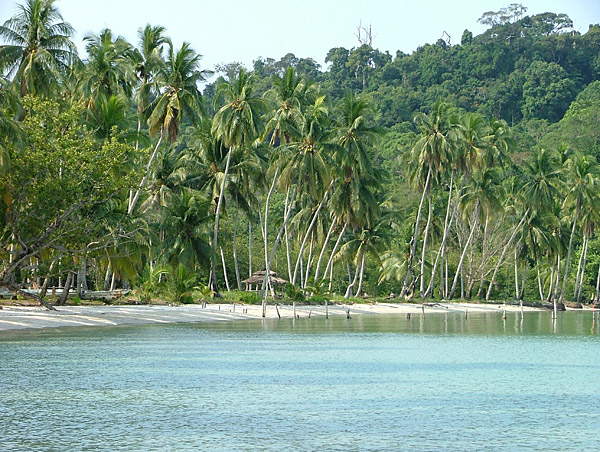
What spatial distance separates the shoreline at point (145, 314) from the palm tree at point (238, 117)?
5462mm

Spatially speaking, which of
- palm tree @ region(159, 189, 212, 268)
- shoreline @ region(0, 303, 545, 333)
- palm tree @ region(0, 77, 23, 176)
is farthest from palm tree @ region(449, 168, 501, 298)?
palm tree @ region(0, 77, 23, 176)

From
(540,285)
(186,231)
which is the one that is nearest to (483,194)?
(540,285)

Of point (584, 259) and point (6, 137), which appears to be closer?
point (6, 137)

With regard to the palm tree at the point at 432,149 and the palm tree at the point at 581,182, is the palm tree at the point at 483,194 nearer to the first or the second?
the palm tree at the point at 432,149

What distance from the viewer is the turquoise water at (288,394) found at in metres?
13.5

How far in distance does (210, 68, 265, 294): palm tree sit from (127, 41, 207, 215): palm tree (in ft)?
7.10

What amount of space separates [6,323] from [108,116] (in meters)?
12.2

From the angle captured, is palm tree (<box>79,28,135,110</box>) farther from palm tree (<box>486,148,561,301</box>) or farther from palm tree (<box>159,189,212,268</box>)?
palm tree (<box>486,148,561,301</box>)

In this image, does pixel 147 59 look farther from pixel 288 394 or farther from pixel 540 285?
pixel 540 285

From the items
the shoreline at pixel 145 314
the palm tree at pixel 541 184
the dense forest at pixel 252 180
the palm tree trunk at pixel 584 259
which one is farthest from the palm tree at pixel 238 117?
the palm tree trunk at pixel 584 259

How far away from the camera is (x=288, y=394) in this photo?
58.3 feet

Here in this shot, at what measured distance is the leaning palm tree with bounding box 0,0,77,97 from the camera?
38.0 meters

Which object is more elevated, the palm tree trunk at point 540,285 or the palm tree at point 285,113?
the palm tree at point 285,113

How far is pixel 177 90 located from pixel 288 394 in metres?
31.9
